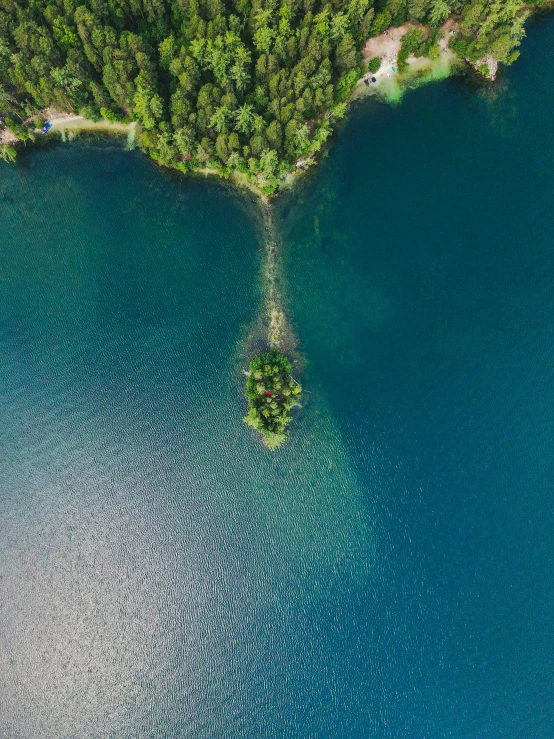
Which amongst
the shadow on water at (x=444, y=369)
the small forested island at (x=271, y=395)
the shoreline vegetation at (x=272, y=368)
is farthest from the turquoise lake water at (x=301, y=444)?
the small forested island at (x=271, y=395)

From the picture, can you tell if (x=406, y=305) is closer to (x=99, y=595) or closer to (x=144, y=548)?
(x=144, y=548)

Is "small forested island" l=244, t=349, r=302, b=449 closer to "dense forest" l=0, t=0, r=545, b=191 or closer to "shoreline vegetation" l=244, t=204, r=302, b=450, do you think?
"shoreline vegetation" l=244, t=204, r=302, b=450

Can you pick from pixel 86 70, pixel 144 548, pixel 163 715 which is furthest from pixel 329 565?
pixel 86 70

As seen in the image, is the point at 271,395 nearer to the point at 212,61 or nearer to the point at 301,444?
the point at 301,444

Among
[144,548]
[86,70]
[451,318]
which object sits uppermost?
[86,70]

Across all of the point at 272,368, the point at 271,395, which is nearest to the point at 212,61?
the point at 272,368

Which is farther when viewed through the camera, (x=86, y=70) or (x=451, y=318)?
(x=451, y=318)
